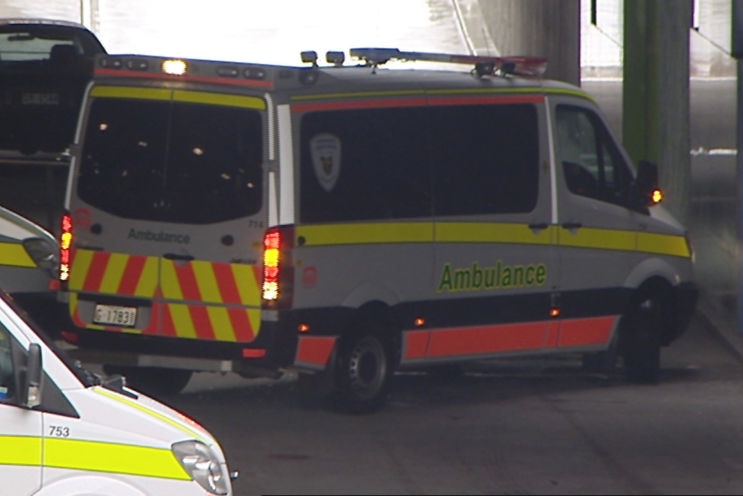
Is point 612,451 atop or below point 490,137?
below

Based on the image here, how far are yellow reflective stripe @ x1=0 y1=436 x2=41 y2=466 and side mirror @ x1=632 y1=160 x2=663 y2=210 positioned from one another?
7.48 metres

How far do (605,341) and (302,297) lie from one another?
2.99 metres

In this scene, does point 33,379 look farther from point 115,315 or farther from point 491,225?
point 491,225

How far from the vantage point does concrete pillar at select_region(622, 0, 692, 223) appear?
1697 centimetres

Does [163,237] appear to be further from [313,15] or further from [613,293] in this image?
[313,15]

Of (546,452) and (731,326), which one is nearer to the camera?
(546,452)

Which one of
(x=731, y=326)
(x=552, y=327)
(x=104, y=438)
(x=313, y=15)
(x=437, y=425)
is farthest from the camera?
(x=313, y=15)

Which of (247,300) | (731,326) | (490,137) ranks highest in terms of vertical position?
(490,137)

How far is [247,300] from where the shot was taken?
1098cm

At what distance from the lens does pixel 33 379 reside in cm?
631

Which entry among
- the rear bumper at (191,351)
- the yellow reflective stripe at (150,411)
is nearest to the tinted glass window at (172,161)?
the rear bumper at (191,351)

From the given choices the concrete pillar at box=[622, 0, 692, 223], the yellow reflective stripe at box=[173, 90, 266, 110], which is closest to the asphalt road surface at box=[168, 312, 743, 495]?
the yellow reflective stripe at box=[173, 90, 266, 110]

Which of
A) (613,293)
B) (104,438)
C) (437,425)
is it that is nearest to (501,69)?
(613,293)

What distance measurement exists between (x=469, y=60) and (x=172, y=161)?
2500mm
